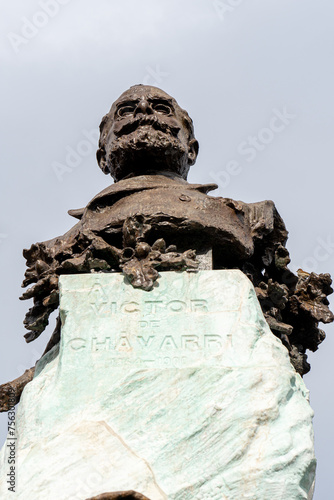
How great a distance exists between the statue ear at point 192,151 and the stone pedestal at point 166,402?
2796 mm

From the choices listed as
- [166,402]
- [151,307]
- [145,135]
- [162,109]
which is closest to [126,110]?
[162,109]

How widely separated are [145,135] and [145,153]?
0.19 metres

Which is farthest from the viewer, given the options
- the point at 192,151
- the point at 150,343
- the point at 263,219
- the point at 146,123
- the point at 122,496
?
the point at 192,151

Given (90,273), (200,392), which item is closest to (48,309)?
(90,273)

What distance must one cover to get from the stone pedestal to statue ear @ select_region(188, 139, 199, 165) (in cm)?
280

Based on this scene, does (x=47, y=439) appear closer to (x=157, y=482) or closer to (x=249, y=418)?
(x=157, y=482)

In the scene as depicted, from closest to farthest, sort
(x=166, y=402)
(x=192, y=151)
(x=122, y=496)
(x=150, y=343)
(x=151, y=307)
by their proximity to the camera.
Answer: (x=122, y=496) → (x=166, y=402) → (x=150, y=343) → (x=151, y=307) → (x=192, y=151)

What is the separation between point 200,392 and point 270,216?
2.58 meters

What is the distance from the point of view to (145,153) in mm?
10789

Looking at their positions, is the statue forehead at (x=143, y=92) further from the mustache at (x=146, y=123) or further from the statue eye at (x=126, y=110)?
the mustache at (x=146, y=123)

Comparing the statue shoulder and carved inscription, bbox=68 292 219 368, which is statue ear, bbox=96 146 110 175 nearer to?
the statue shoulder

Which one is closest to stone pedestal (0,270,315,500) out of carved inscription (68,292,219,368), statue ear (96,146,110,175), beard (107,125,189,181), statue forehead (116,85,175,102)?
carved inscription (68,292,219,368)

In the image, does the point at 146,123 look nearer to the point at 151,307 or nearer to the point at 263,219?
the point at 263,219

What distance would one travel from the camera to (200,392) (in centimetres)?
815
